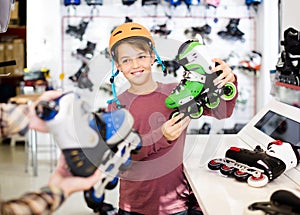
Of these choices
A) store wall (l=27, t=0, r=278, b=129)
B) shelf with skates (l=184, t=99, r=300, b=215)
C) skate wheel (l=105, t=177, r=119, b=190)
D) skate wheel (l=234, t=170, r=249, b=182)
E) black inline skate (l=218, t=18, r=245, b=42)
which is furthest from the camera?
black inline skate (l=218, t=18, r=245, b=42)

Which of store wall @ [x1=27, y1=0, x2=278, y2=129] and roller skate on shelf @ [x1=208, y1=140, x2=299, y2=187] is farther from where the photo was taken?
store wall @ [x1=27, y1=0, x2=278, y2=129]

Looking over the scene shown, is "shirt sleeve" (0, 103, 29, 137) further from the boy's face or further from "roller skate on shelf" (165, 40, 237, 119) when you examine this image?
"roller skate on shelf" (165, 40, 237, 119)

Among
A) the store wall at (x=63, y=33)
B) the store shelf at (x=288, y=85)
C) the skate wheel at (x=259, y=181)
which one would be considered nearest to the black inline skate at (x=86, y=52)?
the store wall at (x=63, y=33)

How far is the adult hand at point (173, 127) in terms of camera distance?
104 centimetres

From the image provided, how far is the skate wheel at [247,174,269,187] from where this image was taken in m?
1.00

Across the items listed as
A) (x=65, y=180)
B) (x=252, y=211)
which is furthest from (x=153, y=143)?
(x=65, y=180)

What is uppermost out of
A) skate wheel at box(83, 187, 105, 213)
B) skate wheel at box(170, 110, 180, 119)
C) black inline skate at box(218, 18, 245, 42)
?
black inline skate at box(218, 18, 245, 42)

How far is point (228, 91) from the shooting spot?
43.4 inches

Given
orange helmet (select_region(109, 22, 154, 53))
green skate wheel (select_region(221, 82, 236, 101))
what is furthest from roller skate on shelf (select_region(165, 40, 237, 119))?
orange helmet (select_region(109, 22, 154, 53))

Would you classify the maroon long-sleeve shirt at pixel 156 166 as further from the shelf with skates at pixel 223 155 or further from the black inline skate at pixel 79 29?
the black inline skate at pixel 79 29

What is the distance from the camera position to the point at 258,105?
14.2ft

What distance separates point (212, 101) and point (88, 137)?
525 mm

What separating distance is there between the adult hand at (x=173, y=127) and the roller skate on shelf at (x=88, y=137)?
335 millimetres

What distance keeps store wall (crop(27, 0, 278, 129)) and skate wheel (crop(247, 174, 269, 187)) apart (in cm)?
317
